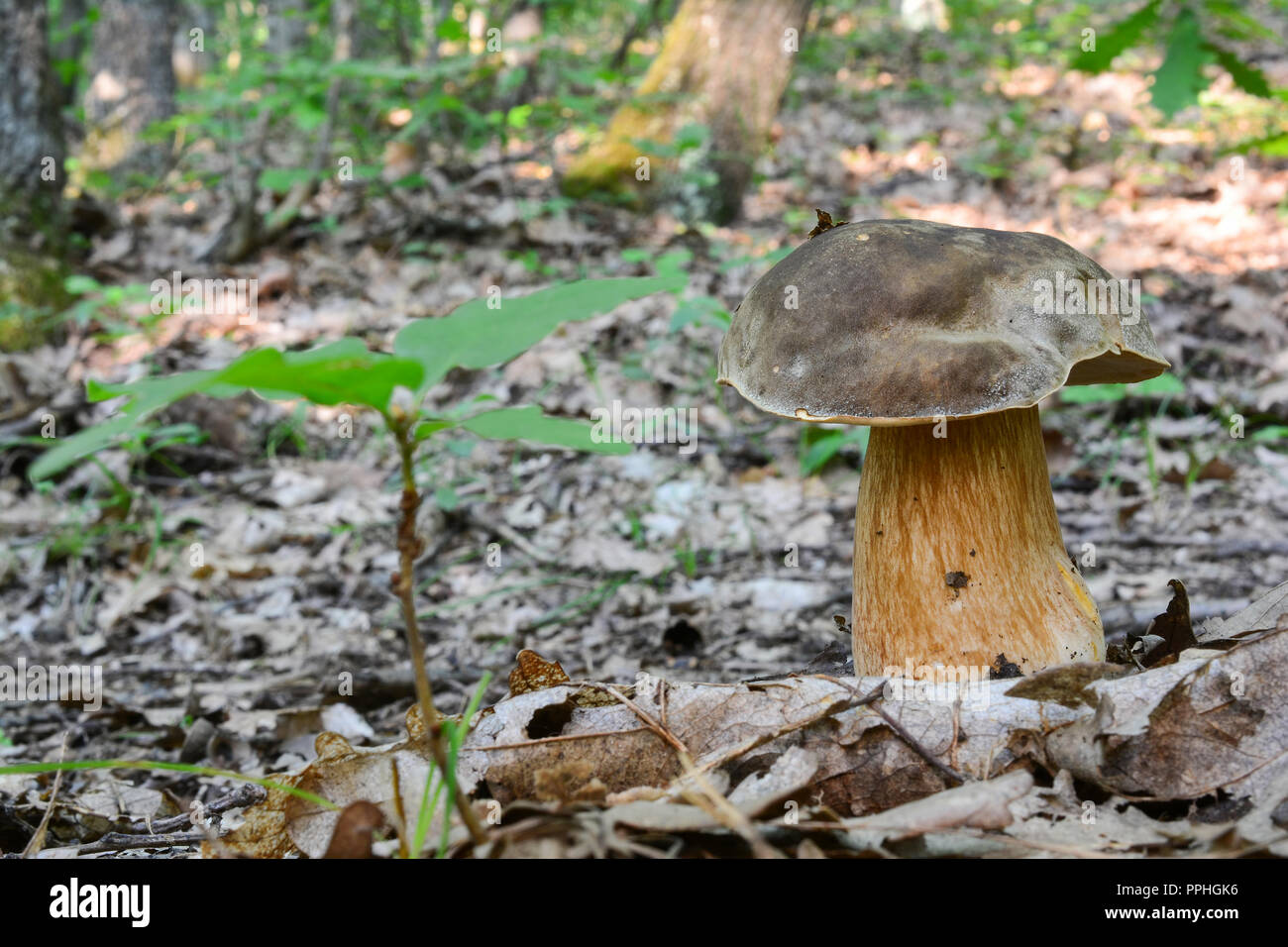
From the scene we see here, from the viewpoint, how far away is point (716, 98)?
7371 millimetres

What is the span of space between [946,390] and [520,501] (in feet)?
10.4

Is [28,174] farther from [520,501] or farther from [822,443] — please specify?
[822,443]

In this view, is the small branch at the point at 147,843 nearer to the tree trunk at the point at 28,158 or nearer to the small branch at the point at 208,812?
the small branch at the point at 208,812

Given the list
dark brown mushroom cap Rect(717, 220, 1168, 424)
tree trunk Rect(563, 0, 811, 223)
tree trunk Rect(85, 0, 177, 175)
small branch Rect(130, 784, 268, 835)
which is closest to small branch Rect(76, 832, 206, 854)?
small branch Rect(130, 784, 268, 835)

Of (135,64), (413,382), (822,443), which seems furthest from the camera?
(135,64)

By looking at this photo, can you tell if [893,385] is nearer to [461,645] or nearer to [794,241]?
Answer: [461,645]

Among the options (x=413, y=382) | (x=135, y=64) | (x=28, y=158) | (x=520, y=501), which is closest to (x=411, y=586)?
(x=413, y=382)

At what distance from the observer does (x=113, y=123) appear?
1009cm

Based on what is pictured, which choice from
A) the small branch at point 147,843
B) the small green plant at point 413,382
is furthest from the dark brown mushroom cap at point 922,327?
the small branch at point 147,843

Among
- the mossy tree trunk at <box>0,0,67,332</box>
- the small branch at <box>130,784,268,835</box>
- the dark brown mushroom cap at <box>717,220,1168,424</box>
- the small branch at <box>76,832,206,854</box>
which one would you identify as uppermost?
the mossy tree trunk at <box>0,0,67,332</box>

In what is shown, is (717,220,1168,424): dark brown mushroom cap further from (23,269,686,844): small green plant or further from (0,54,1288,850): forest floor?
(0,54,1288,850): forest floor

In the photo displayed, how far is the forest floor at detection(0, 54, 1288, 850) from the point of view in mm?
3039

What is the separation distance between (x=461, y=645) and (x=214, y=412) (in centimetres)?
293

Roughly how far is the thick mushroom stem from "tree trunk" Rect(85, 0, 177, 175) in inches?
449
